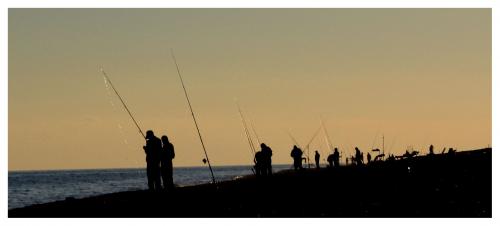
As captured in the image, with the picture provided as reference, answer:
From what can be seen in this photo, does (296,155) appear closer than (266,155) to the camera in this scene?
No

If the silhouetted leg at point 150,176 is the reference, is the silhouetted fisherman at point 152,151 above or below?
above

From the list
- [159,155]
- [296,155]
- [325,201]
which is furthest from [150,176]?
[296,155]

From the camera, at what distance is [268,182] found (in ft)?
111

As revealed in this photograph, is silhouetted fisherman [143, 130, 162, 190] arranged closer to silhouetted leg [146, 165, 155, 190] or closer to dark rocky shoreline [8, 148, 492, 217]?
silhouetted leg [146, 165, 155, 190]

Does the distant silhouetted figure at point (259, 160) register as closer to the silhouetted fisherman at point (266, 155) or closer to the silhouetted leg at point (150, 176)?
the silhouetted fisherman at point (266, 155)

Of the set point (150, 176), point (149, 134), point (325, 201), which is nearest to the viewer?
point (325, 201)

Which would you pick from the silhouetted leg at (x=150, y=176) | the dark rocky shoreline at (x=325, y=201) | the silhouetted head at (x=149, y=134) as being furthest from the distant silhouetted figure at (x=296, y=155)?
the silhouetted head at (x=149, y=134)

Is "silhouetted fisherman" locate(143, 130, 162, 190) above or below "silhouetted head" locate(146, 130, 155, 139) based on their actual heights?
below

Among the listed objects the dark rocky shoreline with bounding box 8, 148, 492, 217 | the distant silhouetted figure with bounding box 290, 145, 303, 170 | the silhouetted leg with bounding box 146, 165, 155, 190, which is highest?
the distant silhouetted figure with bounding box 290, 145, 303, 170

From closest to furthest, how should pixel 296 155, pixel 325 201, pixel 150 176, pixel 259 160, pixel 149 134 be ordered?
pixel 325 201 < pixel 149 134 < pixel 150 176 < pixel 259 160 < pixel 296 155

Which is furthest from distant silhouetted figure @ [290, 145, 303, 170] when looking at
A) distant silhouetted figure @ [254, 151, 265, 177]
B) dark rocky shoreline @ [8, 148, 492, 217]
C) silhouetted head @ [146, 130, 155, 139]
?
silhouetted head @ [146, 130, 155, 139]

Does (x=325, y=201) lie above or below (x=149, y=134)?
below

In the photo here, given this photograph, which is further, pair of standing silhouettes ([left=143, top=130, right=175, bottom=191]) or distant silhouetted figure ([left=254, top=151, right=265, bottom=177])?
distant silhouetted figure ([left=254, top=151, right=265, bottom=177])

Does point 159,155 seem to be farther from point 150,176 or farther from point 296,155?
point 296,155
